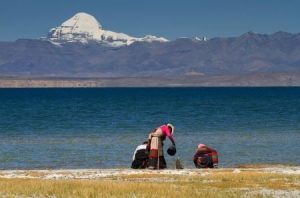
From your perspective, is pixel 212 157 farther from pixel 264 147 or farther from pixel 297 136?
pixel 297 136

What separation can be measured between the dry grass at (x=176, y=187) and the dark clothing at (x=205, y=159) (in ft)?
24.3

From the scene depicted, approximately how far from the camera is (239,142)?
63406 mm

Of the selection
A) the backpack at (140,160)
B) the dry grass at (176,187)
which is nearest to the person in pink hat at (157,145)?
the backpack at (140,160)

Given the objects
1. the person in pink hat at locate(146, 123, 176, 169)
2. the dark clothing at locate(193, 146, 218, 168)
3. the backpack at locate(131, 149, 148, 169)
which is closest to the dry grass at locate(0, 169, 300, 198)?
the person in pink hat at locate(146, 123, 176, 169)

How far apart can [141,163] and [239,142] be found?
30697 mm

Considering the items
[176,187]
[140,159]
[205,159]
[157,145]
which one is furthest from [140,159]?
[176,187]

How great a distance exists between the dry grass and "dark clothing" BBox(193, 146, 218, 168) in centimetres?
739

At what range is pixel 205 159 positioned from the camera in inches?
1373

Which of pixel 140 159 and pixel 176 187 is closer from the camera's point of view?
pixel 176 187

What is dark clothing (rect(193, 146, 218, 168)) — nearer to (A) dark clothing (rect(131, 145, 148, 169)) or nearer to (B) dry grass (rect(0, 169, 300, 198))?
(A) dark clothing (rect(131, 145, 148, 169))

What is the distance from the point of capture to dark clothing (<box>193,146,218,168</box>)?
34.8 metres

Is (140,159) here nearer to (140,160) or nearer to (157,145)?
(140,160)

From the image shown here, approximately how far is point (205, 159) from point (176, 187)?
11.8m

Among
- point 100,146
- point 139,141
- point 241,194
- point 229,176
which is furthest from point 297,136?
point 241,194
